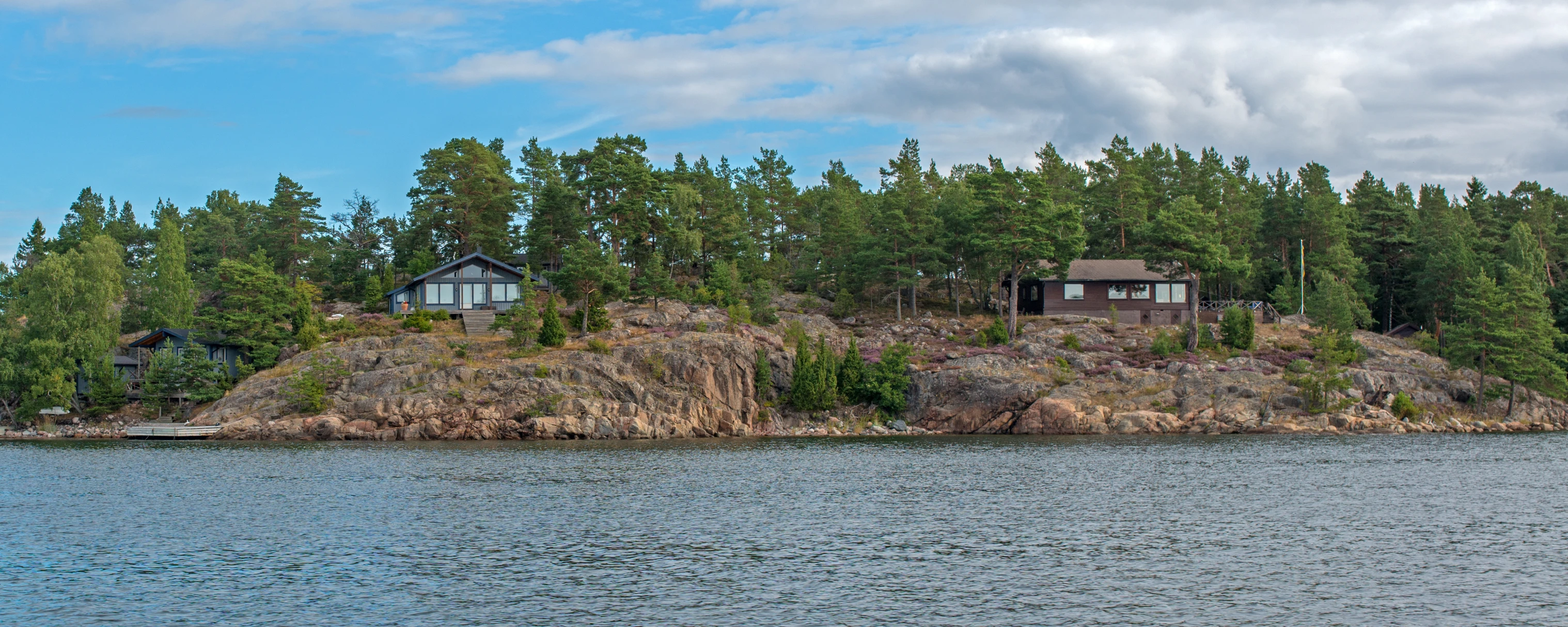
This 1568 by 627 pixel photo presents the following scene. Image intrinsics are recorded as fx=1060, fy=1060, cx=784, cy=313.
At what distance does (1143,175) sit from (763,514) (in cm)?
8595

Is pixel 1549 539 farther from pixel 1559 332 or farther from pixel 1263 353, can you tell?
pixel 1559 332

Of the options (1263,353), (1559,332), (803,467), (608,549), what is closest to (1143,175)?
(1263,353)

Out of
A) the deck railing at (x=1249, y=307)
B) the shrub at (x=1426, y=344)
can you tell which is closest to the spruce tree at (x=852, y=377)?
the deck railing at (x=1249, y=307)

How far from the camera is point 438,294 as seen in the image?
303 ft

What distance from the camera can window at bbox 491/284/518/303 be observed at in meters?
93.1

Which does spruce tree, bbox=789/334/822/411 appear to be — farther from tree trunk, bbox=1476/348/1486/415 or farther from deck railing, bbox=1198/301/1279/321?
tree trunk, bbox=1476/348/1486/415

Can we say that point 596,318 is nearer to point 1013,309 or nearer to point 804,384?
point 804,384

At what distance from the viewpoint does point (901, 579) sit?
2753 cm

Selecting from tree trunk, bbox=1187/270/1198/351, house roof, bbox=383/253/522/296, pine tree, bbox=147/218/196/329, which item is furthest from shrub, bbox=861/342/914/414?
pine tree, bbox=147/218/196/329

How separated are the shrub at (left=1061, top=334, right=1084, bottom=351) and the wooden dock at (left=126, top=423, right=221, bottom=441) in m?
62.2

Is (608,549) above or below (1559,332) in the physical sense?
below

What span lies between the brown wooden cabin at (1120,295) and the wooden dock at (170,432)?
69155mm

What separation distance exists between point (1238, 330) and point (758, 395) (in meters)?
39.1

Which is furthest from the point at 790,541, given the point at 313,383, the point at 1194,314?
the point at 1194,314
